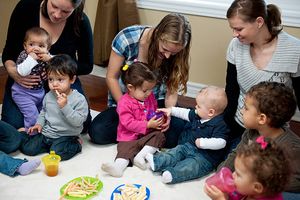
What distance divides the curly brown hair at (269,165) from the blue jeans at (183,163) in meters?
0.67

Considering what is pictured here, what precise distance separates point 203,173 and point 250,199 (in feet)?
2.11

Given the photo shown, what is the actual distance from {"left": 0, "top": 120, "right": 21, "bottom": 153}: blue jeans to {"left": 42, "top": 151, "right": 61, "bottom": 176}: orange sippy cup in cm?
24

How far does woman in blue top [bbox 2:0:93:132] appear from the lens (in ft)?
7.38

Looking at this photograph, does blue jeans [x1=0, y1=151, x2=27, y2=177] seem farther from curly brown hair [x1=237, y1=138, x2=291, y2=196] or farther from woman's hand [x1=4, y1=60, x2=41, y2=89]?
curly brown hair [x1=237, y1=138, x2=291, y2=196]

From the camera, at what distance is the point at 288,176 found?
1339 millimetres

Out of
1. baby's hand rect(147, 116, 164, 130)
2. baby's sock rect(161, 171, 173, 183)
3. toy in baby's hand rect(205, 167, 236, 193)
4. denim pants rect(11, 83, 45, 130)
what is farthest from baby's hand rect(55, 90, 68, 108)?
toy in baby's hand rect(205, 167, 236, 193)

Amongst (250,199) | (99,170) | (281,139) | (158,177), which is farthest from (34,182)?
(281,139)

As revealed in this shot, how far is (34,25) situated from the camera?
229 cm

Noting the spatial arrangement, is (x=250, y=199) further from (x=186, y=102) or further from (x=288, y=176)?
(x=186, y=102)

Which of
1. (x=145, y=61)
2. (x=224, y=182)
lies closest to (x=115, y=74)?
(x=145, y=61)

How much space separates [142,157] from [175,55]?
1.94 feet

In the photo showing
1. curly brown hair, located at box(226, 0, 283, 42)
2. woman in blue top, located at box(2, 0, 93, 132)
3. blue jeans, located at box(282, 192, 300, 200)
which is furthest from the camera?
woman in blue top, located at box(2, 0, 93, 132)

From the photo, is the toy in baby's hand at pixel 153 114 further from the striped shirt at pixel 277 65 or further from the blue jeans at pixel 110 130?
the striped shirt at pixel 277 65

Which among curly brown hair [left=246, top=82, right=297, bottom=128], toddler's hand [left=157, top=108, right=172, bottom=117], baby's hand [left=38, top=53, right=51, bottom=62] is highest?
curly brown hair [left=246, top=82, right=297, bottom=128]
